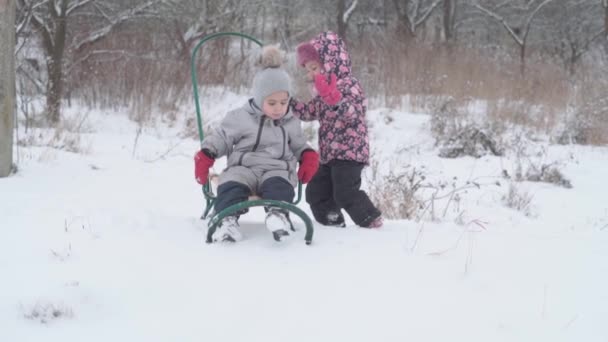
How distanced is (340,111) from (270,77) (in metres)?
0.48

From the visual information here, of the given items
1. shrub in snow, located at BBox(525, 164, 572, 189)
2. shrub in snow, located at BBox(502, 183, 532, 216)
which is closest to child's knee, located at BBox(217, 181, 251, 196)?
shrub in snow, located at BBox(502, 183, 532, 216)

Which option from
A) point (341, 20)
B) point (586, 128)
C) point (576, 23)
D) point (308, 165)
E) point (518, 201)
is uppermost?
point (576, 23)

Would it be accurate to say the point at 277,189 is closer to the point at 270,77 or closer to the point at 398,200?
the point at 270,77

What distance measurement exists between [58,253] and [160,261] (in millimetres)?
468

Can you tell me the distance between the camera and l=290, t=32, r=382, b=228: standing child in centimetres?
308

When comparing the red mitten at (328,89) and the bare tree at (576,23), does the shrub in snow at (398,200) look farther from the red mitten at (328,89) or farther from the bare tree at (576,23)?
the bare tree at (576,23)

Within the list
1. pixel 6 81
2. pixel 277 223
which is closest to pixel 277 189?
pixel 277 223

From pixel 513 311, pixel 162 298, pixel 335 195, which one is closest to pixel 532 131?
pixel 335 195

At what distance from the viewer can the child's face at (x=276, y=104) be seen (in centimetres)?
284

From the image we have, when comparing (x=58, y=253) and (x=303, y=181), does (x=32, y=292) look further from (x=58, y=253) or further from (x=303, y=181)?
(x=303, y=181)

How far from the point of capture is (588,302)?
2289mm

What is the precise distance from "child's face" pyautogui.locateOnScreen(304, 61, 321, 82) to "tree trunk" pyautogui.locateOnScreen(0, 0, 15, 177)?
7.59 ft

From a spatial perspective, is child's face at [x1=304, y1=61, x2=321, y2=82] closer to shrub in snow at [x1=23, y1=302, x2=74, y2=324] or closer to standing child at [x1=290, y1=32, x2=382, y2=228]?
standing child at [x1=290, y1=32, x2=382, y2=228]

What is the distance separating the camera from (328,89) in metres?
2.93
